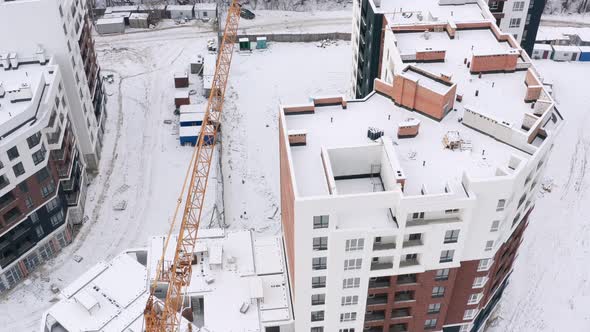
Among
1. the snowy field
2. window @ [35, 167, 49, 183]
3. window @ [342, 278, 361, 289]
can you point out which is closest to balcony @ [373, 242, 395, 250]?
window @ [342, 278, 361, 289]

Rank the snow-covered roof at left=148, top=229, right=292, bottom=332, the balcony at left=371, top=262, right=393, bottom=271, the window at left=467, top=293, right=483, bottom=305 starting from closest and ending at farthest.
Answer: the balcony at left=371, top=262, right=393, bottom=271
the window at left=467, top=293, right=483, bottom=305
the snow-covered roof at left=148, top=229, right=292, bottom=332

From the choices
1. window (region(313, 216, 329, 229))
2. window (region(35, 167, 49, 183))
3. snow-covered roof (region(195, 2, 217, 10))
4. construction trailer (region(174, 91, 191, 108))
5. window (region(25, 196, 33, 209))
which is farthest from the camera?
snow-covered roof (region(195, 2, 217, 10))

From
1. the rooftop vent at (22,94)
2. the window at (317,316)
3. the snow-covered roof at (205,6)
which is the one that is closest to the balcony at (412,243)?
the window at (317,316)

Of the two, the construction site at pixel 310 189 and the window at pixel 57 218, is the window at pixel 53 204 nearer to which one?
the construction site at pixel 310 189

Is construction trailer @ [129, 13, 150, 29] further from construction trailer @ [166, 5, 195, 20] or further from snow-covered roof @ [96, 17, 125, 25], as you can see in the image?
construction trailer @ [166, 5, 195, 20]

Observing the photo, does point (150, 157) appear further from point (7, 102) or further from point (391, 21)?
point (391, 21)

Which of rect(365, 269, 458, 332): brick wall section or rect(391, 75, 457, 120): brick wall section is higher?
rect(391, 75, 457, 120): brick wall section

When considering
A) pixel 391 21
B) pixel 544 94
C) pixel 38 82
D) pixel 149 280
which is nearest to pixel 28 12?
pixel 38 82
